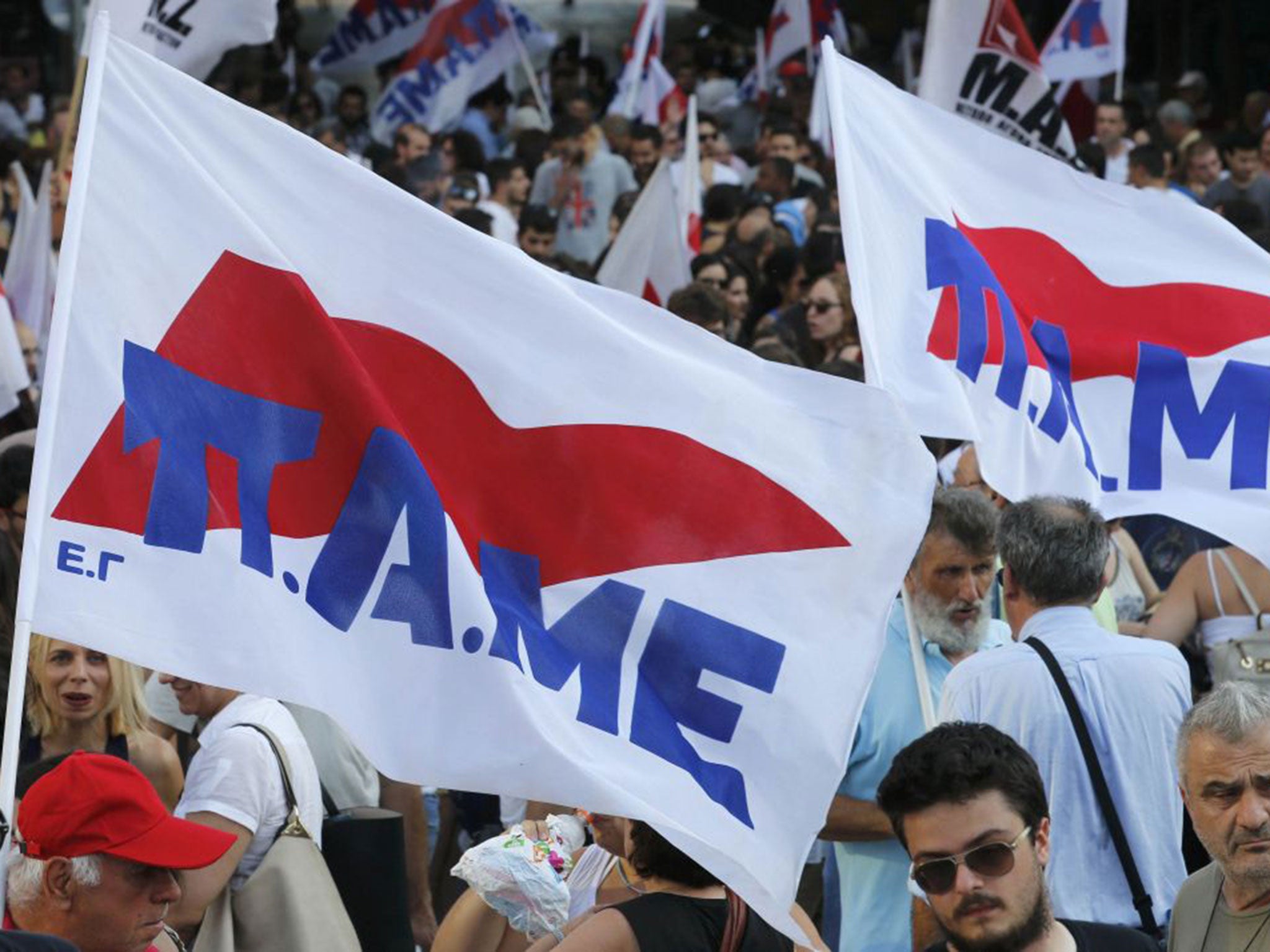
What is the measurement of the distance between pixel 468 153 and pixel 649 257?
6.21m

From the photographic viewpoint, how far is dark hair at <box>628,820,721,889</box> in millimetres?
3945

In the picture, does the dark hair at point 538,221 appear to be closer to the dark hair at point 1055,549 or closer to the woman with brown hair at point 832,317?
the woman with brown hair at point 832,317

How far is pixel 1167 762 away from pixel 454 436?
5.47 feet

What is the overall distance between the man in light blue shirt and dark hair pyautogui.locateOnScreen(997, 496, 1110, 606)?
22cm

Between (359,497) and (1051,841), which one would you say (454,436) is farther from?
(1051,841)

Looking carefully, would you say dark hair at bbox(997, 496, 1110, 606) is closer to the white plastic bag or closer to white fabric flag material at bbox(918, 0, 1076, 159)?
the white plastic bag

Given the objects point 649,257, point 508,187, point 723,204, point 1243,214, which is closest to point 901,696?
point 649,257

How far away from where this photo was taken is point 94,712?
515 centimetres

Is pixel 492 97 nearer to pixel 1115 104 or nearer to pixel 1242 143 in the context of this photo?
pixel 1115 104

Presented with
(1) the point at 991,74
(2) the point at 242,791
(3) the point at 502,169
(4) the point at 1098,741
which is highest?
(1) the point at 991,74

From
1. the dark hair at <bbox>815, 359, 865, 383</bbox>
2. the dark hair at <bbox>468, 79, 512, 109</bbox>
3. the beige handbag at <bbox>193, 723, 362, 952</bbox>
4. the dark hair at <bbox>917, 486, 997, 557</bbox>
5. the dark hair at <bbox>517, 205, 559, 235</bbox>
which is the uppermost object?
the dark hair at <bbox>917, 486, 997, 557</bbox>

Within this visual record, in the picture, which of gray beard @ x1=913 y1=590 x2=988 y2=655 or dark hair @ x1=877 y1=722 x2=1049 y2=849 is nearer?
dark hair @ x1=877 y1=722 x2=1049 y2=849

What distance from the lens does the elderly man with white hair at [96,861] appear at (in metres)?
3.81

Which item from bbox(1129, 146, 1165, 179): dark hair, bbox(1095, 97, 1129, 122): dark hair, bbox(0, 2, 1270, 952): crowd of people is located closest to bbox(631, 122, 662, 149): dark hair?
bbox(1095, 97, 1129, 122): dark hair
